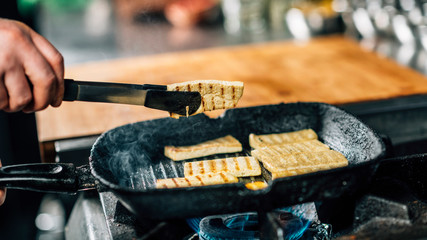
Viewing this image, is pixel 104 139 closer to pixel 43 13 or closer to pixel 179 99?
pixel 179 99

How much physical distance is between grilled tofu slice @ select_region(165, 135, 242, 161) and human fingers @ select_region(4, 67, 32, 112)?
0.69m

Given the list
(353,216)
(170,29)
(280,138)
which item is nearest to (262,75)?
(280,138)

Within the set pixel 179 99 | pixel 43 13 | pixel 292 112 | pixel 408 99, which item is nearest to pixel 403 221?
pixel 292 112

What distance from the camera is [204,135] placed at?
2207mm

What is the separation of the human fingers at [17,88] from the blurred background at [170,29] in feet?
2.57

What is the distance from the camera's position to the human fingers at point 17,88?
5.05ft

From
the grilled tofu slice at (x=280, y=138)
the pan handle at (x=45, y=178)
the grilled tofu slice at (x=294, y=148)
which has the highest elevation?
the pan handle at (x=45, y=178)

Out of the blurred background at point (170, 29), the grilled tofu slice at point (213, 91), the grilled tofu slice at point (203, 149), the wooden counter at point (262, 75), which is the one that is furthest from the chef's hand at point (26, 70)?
the wooden counter at point (262, 75)

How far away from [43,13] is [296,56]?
342cm

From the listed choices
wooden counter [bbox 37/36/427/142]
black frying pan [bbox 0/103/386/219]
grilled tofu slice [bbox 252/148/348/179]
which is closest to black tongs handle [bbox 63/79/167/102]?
black frying pan [bbox 0/103/386/219]

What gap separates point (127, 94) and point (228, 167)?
55 cm

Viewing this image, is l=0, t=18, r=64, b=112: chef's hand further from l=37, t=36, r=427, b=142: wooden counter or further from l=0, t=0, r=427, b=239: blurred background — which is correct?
l=37, t=36, r=427, b=142: wooden counter

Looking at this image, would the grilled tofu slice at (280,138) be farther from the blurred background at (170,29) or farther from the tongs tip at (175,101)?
the blurred background at (170,29)

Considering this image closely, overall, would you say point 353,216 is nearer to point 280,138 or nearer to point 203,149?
point 280,138
